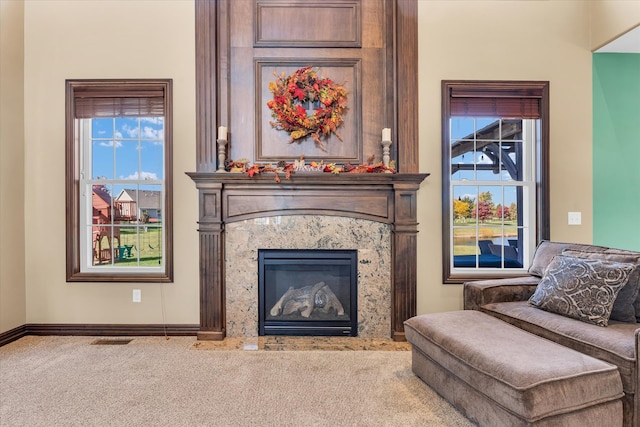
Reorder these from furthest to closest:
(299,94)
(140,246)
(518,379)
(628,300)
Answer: (140,246), (299,94), (628,300), (518,379)

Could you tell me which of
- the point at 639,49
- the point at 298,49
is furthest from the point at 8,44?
the point at 639,49

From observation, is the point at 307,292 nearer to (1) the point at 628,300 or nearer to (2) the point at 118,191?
(2) the point at 118,191

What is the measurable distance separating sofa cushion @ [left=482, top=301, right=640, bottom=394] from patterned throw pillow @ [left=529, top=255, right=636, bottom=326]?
58mm

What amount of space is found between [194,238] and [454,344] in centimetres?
249

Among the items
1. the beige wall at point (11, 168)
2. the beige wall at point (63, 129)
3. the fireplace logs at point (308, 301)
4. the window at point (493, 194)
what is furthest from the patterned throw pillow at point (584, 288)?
the beige wall at point (11, 168)

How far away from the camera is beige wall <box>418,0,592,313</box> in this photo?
342 centimetres

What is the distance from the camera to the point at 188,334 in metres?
3.35

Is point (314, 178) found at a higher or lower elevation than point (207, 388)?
higher

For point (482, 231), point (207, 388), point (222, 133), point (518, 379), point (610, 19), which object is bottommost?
point (207, 388)

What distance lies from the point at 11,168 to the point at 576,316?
4.76 metres

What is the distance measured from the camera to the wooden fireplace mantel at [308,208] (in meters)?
3.23

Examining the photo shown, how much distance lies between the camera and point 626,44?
3291 millimetres

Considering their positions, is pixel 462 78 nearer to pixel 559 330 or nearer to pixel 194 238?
pixel 559 330

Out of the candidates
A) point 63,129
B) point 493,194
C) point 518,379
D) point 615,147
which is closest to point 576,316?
point 518,379
